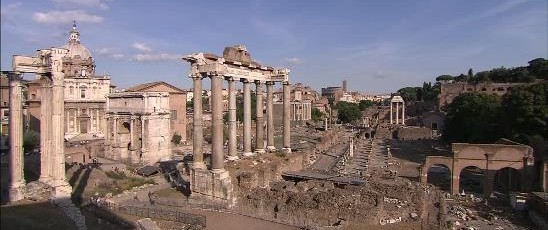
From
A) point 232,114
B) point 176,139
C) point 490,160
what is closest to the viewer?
point 232,114

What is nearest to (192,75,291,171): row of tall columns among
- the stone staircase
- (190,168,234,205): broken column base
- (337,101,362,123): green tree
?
(190,168,234,205): broken column base

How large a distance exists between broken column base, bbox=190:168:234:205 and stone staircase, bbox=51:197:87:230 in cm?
567

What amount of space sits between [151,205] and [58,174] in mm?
4206

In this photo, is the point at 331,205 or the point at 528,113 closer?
the point at 331,205

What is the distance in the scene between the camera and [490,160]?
28.3m

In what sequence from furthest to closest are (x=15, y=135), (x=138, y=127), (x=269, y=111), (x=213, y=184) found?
1. (x=138, y=127)
2. (x=269, y=111)
3. (x=213, y=184)
4. (x=15, y=135)

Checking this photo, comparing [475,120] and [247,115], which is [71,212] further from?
[475,120]

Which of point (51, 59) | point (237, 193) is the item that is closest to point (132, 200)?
point (237, 193)

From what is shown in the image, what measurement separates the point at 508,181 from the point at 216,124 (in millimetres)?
22857

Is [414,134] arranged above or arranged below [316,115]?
below

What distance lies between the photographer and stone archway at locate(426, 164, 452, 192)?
30667 millimetres

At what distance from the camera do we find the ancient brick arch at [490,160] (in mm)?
27688

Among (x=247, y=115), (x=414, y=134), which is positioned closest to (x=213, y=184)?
A: (x=247, y=115)

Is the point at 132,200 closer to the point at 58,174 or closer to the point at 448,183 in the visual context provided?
the point at 58,174
